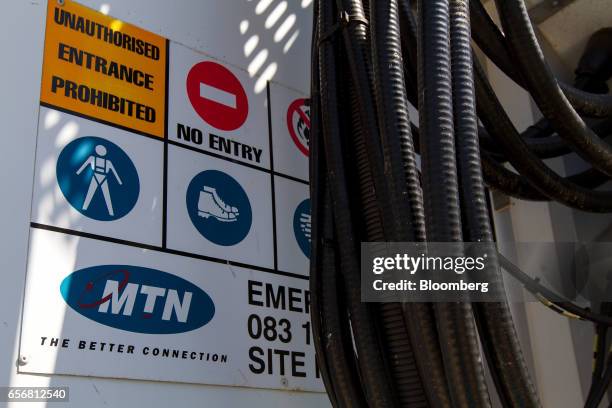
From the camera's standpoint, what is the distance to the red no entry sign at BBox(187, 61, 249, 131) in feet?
4.41

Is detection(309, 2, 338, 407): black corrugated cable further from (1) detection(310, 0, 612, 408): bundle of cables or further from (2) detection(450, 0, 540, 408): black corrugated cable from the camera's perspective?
(2) detection(450, 0, 540, 408): black corrugated cable

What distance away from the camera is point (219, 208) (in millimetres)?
1293

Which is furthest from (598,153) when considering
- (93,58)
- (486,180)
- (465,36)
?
(93,58)

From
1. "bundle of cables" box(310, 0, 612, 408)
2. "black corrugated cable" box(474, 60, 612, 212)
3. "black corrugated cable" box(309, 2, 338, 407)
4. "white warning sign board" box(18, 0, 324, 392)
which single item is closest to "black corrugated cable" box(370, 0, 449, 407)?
"bundle of cables" box(310, 0, 612, 408)

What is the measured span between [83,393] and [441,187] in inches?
23.1

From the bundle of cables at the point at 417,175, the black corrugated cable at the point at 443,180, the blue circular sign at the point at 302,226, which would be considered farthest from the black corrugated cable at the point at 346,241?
the blue circular sign at the point at 302,226

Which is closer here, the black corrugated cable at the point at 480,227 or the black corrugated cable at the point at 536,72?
the black corrugated cable at the point at 480,227

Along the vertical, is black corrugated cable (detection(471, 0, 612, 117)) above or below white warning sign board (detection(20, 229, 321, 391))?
above

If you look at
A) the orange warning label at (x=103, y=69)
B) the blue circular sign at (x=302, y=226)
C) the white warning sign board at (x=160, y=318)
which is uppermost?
the orange warning label at (x=103, y=69)

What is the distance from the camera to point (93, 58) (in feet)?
4.04

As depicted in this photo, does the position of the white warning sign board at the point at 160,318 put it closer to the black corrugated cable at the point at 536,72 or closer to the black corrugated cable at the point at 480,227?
the black corrugated cable at the point at 480,227

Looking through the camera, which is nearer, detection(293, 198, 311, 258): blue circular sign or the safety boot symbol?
the safety boot symbol

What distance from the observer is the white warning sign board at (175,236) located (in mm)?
1072

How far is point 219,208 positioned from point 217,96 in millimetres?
230
